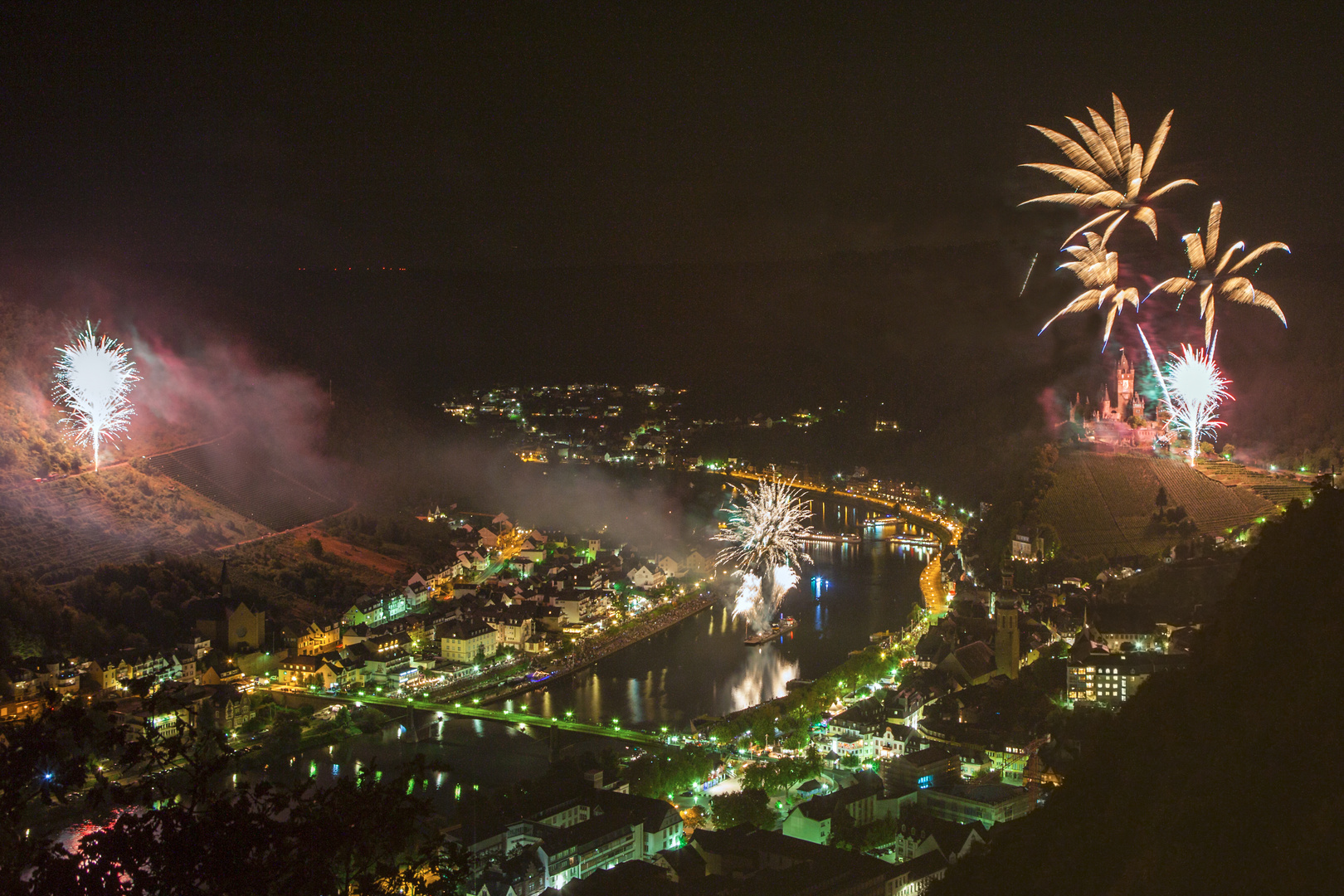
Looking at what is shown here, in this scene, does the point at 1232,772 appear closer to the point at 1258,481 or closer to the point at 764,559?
the point at 1258,481

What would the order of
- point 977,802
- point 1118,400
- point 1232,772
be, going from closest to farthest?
point 1232,772 < point 977,802 < point 1118,400

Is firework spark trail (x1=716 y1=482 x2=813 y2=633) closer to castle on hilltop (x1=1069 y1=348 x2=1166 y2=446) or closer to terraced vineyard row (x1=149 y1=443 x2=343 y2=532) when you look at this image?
castle on hilltop (x1=1069 y1=348 x2=1166 y2=446)

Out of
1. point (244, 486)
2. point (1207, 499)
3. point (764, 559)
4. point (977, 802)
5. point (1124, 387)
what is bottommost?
point (977, 802)

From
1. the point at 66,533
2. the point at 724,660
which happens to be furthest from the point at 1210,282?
the point at 66,533

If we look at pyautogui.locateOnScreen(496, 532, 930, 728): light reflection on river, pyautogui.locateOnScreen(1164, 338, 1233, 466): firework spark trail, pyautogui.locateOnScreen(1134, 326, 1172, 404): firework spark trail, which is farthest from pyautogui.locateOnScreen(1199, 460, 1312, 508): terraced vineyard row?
pyautogui.locateOnScreen(496, 532, 930, 728): light reflection on river

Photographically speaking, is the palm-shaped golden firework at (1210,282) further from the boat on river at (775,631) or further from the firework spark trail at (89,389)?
the firework spark trail at (89,389)

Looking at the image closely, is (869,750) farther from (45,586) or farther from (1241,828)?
(45,586)

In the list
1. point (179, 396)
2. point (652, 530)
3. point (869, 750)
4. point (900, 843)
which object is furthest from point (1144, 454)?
point (179, 396)
